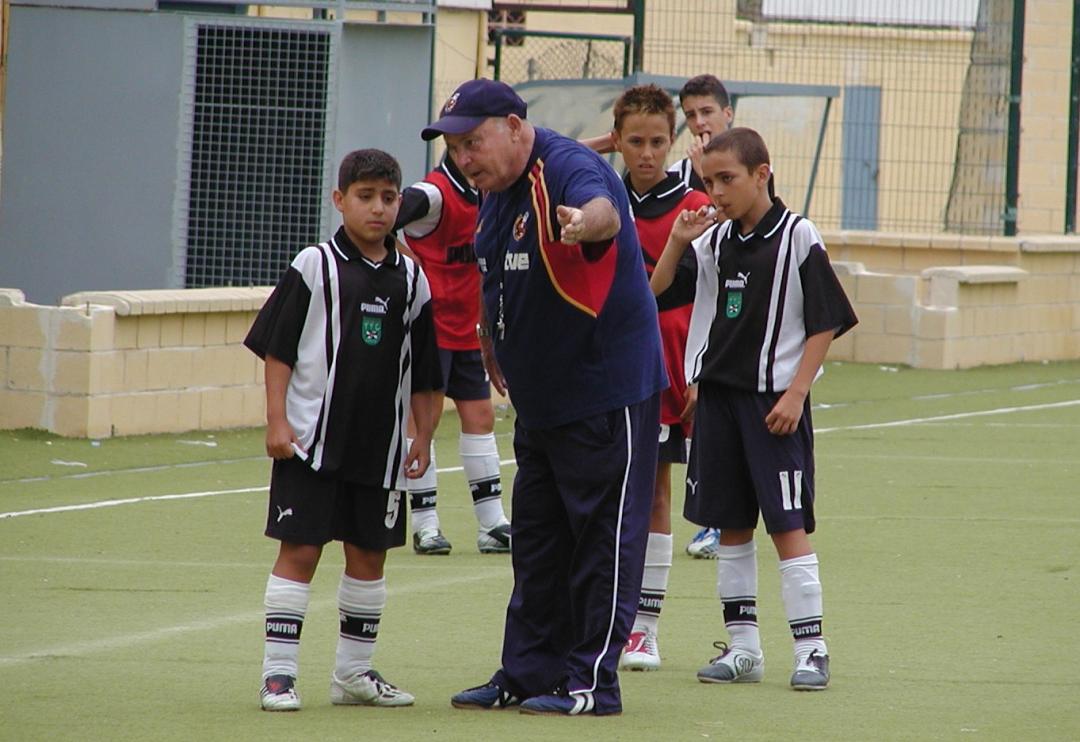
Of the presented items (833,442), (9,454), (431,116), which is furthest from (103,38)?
(833,442)

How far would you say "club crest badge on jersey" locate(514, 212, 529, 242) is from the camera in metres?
5.73

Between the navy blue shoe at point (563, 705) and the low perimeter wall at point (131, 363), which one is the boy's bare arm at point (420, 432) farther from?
the low perimeter wall at point (131, 363)

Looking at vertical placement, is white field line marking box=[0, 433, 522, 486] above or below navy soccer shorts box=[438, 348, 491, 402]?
below

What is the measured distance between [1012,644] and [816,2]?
18.9 meters

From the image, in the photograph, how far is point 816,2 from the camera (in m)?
25.1

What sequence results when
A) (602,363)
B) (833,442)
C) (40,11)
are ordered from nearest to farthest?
(602,363) < (833,442) < (40,11)

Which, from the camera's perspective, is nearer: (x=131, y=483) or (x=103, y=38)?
(x=131, y=483)

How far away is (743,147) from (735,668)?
172cm

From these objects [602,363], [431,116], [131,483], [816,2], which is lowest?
[131,483]

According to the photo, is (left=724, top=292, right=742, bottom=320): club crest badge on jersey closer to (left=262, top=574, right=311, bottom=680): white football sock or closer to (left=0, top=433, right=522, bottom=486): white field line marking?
(left=262, top=574, right=311, bottom=680): white football sock

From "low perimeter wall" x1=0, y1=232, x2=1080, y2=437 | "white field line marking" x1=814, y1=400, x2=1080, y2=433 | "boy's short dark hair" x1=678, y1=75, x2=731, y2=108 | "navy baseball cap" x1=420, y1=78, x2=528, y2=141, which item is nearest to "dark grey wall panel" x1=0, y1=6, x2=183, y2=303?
"low perimeter wall" x1=0, y1=232, x2=1080, y2=437

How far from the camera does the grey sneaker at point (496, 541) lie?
9.30 m

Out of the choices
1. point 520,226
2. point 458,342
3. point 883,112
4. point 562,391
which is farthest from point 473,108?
point 883,112

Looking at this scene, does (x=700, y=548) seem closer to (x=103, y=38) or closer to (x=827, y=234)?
(x=103, y=38)
